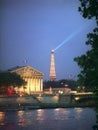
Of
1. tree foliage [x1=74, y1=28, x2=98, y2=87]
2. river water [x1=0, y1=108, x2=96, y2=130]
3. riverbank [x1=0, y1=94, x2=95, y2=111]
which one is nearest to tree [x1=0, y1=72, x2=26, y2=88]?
riverbank [x1=0, y1=94, x2=95, y2=111]

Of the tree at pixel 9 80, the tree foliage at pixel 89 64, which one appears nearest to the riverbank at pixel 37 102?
the tree at pixel 9 80

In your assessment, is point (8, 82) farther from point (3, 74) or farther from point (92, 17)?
point (92, 17)

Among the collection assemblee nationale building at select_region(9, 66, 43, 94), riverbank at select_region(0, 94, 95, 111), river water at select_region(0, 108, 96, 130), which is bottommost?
river water at select_region(0, 108, 96, 130)

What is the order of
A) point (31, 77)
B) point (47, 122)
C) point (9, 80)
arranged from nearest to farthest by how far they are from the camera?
point (47, 122)
point (9, 80)
point (31, 77)

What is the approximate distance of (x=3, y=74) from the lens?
77.6 m

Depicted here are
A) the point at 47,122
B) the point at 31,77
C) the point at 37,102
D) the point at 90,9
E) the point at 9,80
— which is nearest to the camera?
the point at 90,9

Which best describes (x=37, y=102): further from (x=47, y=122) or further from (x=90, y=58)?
(x=90, y=58)

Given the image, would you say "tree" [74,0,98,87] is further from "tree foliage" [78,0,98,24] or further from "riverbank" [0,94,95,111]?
"riverbank" [0,94,95,111]

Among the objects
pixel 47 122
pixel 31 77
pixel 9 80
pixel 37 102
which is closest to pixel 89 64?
pixel 47 122

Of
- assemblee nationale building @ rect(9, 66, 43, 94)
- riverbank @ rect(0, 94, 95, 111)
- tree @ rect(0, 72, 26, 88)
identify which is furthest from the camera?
assemblee nationale building @ rect(9, 66, 43, 94)

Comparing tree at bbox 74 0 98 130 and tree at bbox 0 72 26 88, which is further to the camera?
tree at bbox 0 72 26 88

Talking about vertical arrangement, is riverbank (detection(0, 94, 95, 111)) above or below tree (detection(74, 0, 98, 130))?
above

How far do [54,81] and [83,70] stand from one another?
108819 mm

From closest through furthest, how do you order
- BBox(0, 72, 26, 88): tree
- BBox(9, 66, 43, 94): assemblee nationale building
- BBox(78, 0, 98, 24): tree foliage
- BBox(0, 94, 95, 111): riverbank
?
BBox(78, 0, 98, 24): tree foliage
BBox(0, 94, 95, 111): riverbank
BBox(0, 72, 26, 88): tree
BBox(9, 66, 43, 94): assemblee nationale building
